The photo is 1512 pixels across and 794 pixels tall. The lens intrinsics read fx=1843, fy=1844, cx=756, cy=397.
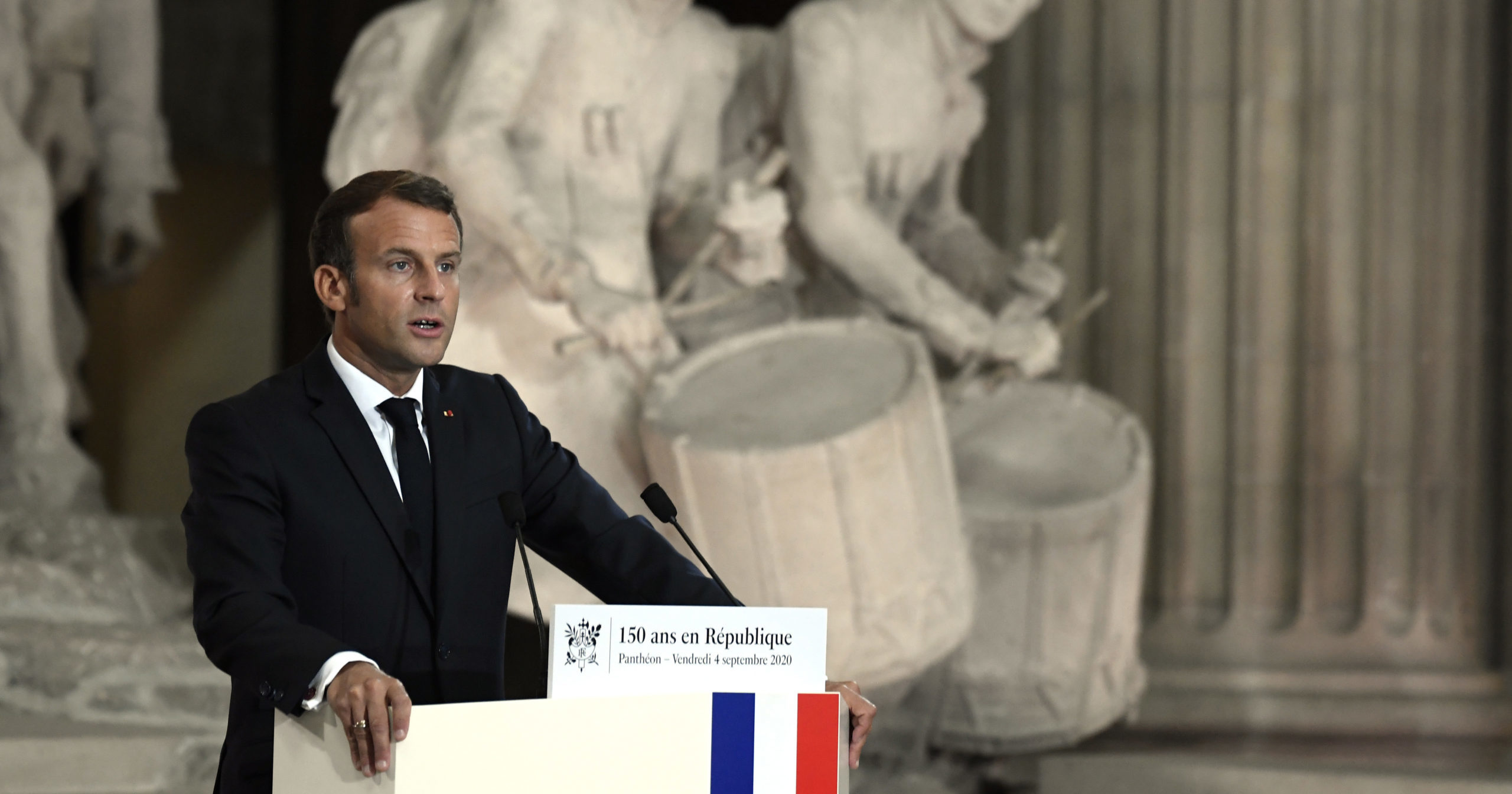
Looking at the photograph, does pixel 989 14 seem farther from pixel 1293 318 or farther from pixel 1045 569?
pixel 1293 318

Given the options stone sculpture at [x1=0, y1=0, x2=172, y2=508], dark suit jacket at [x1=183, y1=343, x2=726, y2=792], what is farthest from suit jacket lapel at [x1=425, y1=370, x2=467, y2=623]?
stone sculpture at [x1=0, y1=0, x2=172, y2=508]

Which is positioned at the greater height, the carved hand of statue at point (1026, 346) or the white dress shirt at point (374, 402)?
the white dress shirt at point (374, 402)

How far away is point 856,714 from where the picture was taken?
1.79m

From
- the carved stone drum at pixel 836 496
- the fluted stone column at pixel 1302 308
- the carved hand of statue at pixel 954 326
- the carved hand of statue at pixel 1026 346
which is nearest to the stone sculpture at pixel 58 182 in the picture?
the carved stone drum at pixel 836 496

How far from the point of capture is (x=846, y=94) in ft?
16.6

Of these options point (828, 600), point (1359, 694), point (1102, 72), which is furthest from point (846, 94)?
point (1359, 694)

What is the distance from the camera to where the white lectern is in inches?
60.1

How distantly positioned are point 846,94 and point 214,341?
4.54m

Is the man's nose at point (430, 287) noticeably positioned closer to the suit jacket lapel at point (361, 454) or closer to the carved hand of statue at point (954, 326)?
the suit jacket lapel at point (361, 454)

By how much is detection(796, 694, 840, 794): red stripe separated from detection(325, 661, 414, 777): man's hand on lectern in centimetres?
37

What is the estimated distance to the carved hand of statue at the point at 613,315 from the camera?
166 inches

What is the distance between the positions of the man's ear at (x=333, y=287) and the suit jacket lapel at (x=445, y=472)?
0.47ft

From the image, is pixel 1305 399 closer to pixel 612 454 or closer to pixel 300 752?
pixel 612 454

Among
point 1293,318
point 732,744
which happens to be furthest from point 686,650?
point 1293,318
